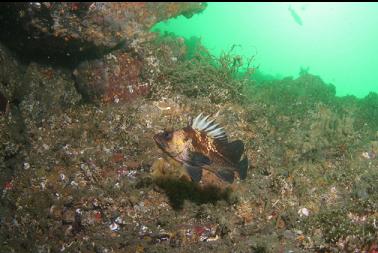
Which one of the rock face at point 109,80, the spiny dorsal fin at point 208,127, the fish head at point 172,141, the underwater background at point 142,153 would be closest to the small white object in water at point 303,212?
the underwater background at point 142,153

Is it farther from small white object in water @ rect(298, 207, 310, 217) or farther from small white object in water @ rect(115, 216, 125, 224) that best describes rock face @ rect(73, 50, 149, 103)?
small white object in water @ rect(298, 207, 310, 217)

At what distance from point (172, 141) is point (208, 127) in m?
0.70

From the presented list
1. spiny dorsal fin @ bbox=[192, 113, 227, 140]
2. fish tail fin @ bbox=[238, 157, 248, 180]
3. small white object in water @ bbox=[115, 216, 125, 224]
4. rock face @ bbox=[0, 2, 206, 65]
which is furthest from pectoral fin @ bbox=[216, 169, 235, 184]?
rock face @ bbox=[0, 2, 206, 65]

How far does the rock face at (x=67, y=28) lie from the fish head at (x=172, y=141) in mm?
4346

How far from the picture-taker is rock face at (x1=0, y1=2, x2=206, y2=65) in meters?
6.93

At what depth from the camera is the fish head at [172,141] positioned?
4.12 m

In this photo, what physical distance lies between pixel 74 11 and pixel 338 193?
6.62 meters

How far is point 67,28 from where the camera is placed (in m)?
7.14

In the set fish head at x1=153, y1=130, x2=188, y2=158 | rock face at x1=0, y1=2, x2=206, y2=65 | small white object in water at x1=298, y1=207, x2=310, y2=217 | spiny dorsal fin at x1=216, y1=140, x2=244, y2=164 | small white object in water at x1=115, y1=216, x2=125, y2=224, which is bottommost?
small white object in water at x1=115, y1=216, x2=125, y2=224

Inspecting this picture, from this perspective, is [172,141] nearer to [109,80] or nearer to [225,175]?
[225,175]

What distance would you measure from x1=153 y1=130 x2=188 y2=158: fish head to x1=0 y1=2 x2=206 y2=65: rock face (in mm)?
4346

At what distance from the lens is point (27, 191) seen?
19.0 ft

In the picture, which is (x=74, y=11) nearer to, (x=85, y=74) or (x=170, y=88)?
(x=85, y=74)

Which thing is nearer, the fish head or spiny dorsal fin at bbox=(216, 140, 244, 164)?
the fish head
